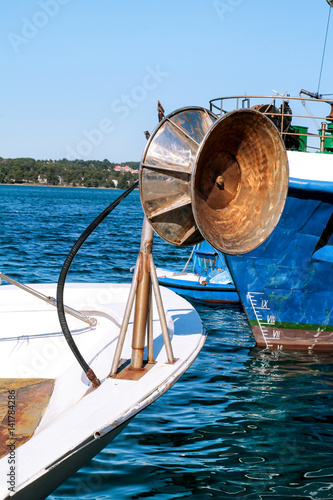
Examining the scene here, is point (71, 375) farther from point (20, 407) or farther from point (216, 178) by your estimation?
point (216, 178)

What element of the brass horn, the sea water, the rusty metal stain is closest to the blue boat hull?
the sea water

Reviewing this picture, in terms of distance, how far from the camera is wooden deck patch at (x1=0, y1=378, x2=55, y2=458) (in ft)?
16.0

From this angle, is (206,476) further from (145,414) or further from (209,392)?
(209,392)

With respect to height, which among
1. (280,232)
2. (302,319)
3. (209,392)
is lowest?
(209,392)

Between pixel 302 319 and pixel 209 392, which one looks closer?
pixel 209 392

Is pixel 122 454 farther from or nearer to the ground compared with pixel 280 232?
nearer to the ground

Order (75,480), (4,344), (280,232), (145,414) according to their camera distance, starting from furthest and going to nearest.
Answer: (280,232) < (145,414) < (4,344) < (75,480)

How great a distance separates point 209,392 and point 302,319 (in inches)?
115

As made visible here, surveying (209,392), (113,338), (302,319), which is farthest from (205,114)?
(302,319)

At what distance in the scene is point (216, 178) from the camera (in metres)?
5.01

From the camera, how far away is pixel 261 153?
5238mm

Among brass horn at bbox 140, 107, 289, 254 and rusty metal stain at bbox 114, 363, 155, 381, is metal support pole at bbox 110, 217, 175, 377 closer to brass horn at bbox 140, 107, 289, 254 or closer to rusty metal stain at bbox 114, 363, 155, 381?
rusty metal stain at bbox 114, 363, 155, 381

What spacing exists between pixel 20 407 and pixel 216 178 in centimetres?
283

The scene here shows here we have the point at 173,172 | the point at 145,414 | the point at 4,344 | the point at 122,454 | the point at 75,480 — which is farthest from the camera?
Answer: the point at 145,414
